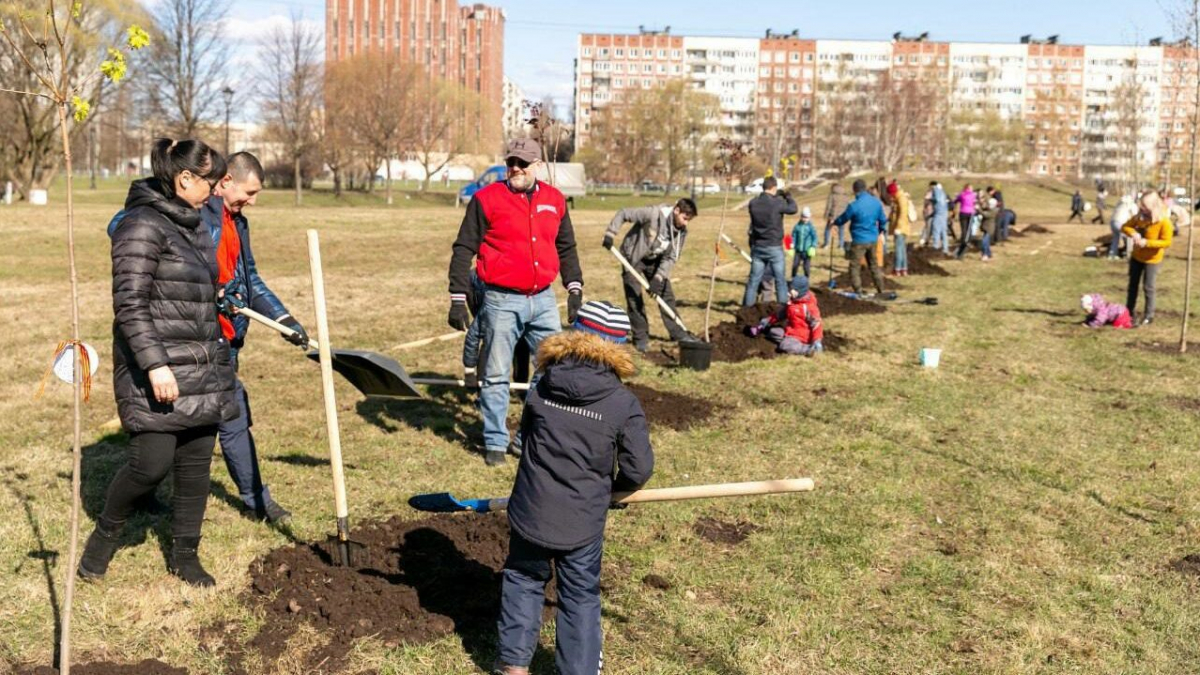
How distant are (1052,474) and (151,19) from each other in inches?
1754

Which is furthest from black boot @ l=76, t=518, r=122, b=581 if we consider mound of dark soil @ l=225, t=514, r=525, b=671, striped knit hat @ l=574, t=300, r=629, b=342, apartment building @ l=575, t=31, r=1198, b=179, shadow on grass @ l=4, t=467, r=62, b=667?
apartment building @ l=575, t=31, r=1198, b=179

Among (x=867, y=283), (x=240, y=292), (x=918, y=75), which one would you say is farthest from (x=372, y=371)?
(x=918, y=75)

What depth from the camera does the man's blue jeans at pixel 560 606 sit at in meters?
3.75

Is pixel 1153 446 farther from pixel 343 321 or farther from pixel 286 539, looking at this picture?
pixel 343 321

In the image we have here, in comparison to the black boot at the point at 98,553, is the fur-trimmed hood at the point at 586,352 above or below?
above

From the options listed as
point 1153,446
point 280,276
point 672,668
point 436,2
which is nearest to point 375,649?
point 672,668

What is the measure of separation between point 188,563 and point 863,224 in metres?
13.2

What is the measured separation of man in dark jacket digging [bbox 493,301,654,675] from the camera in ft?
12.0

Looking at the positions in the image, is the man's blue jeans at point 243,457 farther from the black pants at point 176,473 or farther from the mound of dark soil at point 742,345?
the mound of dark soil at point 742,345

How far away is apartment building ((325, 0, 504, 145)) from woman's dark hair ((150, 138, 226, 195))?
12140cm

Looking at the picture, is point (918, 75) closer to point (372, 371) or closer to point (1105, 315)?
point (1105, 315)

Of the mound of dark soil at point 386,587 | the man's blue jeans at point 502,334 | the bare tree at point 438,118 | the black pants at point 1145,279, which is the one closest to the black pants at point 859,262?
the black pants at point 1145,279

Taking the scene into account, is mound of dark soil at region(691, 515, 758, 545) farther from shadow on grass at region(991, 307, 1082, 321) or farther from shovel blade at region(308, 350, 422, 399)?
shadow on grass at region(991, 307, 1082, 321)

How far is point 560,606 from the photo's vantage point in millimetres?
3816
